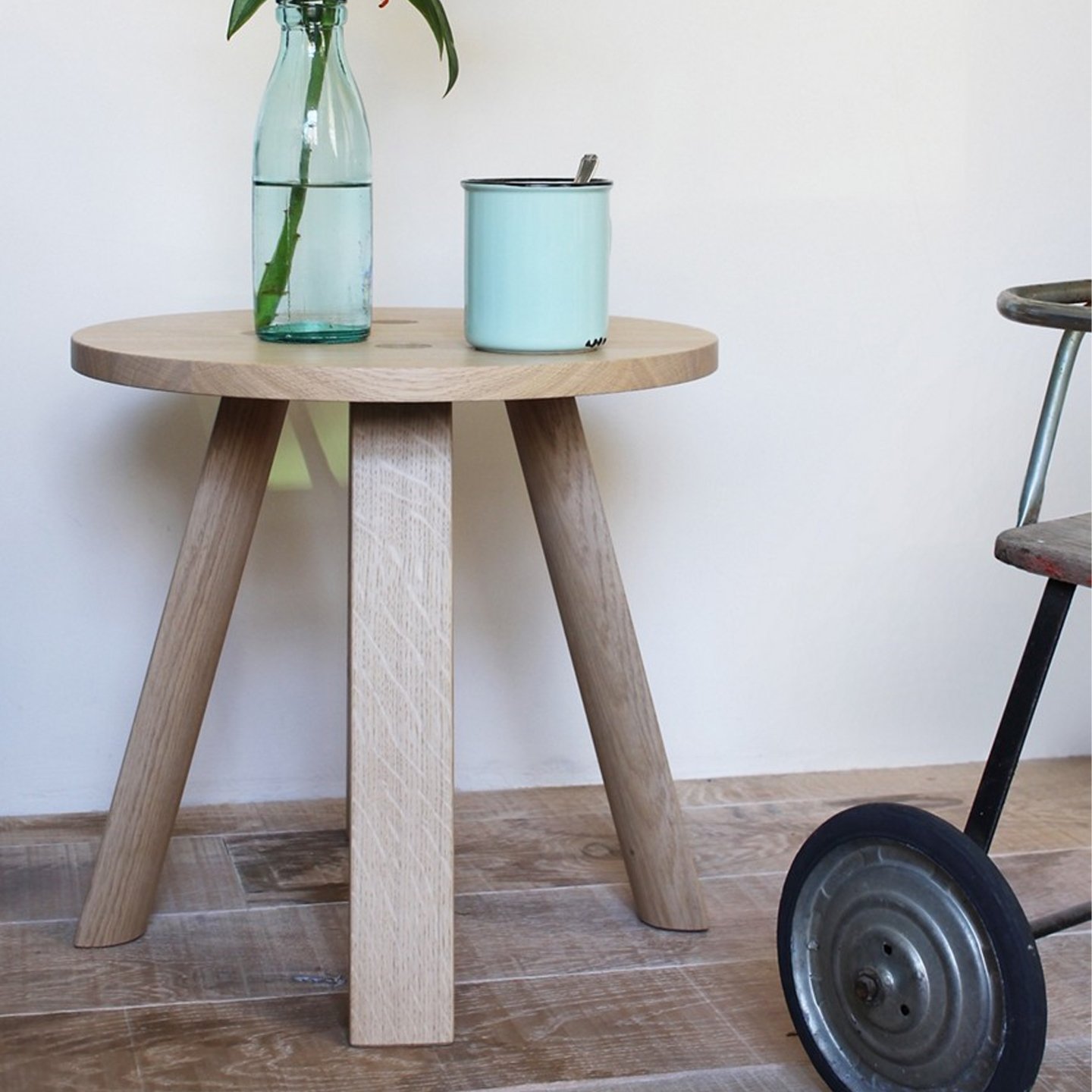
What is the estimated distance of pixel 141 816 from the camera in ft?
4.43

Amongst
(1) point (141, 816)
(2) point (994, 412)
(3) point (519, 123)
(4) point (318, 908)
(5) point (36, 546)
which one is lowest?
(4) point (318, 908)

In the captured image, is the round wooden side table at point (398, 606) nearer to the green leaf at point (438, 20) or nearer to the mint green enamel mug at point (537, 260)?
the mint green enamel mug at point (537, 260)

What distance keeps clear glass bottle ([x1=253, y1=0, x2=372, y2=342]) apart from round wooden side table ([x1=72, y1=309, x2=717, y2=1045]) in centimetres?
4

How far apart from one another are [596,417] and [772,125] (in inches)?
13.9

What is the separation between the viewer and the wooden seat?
989 mm

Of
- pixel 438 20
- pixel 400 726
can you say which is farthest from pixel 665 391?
pixel 400 726

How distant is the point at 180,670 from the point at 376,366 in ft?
1.33

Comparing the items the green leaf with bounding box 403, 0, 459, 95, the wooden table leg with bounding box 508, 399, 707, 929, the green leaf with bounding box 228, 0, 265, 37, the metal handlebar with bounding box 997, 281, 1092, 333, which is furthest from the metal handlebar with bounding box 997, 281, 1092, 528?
the green leaf with bounding box 228, 0, 265, 37

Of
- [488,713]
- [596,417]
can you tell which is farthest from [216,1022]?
[596,417]

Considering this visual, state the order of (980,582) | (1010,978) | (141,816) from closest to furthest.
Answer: (1010,978) → (141,816) → (980,582)

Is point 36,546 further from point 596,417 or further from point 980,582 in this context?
point 980,582

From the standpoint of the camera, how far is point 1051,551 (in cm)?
101

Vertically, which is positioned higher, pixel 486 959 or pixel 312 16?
pixel 312 16

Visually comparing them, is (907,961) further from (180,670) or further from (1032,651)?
(180,670)
